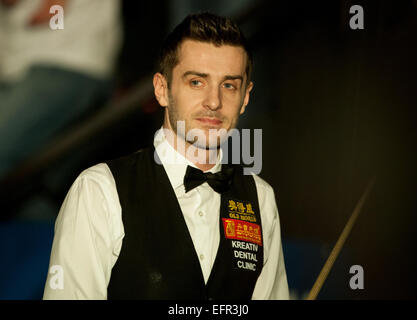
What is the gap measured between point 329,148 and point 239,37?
4.42 feet

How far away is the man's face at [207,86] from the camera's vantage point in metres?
1.48

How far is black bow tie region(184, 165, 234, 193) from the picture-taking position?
1.58m

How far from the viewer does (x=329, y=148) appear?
8.91ft

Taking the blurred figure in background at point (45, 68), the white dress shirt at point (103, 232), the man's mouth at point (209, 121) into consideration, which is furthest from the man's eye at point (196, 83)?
the blurred figure in background at point (45, 68)

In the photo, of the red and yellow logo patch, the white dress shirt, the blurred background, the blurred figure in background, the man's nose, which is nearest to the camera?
the white dress shirt

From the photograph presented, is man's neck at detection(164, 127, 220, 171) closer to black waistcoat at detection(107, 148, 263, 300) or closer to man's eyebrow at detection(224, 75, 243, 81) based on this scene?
black waistcoat at detection(107, 148, 263, 300)

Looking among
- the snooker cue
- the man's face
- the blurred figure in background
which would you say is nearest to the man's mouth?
the man's face

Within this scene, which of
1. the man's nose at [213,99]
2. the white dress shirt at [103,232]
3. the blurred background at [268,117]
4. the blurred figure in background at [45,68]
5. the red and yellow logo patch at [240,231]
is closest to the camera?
the white dress shirt at [103,232]

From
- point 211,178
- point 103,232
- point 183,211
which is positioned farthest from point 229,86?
point 103,232

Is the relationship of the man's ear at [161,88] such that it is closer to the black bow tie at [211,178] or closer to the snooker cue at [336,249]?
the black bow tie at [211,178]

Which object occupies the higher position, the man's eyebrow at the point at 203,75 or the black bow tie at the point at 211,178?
the man's eyebrow at the point at 203,75
